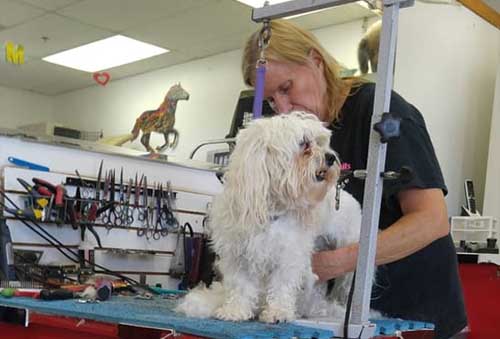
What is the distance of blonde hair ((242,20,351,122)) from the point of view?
5.05ft

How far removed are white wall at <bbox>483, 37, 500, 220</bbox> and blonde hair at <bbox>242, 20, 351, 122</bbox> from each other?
1.78 metres

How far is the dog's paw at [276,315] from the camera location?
3.61 feet

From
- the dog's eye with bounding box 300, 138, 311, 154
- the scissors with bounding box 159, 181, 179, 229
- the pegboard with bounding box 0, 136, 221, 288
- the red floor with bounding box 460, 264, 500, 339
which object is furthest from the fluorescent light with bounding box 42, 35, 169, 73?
the dog's eye with bounding box 300, 138, 311, 154

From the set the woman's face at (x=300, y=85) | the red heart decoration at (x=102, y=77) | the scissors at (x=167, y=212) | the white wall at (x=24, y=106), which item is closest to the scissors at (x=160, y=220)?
the scissors at (x=167, y=212)

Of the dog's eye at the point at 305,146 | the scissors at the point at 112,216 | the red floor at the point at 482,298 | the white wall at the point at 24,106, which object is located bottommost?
the red floor at the point at 482,298

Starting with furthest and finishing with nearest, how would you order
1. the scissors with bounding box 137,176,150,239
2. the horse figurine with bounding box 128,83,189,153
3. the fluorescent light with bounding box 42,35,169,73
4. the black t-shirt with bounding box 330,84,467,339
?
the fluorescent light with bounding box 42,35,169,73 < the horse figurine with bounding box 128,83,189,153 < the scissors with bounding box 137,176,150,239 < the black t-shirt with bounding box 330,84,467,339

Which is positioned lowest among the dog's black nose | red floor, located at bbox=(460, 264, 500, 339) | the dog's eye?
red floor, located at bbox=(460, 264, 500, 339)

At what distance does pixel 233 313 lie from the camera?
1127 mm

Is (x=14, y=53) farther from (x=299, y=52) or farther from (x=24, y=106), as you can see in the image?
(x=299, y=52)

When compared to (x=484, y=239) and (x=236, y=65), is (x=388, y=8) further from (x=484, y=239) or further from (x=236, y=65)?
(x=236, y=65)

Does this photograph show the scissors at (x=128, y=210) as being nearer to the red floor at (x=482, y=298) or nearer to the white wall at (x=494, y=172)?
the red floor at (x=482, y=298)

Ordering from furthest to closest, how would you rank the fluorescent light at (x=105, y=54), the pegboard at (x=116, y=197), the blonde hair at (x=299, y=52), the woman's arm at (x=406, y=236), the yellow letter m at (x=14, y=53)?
the fluorescent light at (x=105, y=54) → the yellow letter m at (x=14, y=53) → the pegboard at (x=116, y=197) → the blonde hair at (x=299, y=52) → the woman's arm at (x=406, y=236)

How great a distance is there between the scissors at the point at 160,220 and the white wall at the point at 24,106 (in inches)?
70.0

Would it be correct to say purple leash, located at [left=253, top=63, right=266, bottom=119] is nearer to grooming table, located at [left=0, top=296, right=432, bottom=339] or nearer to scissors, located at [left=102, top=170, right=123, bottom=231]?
grooming table, located at [left=0, top=296, right=432, bottom=339]
